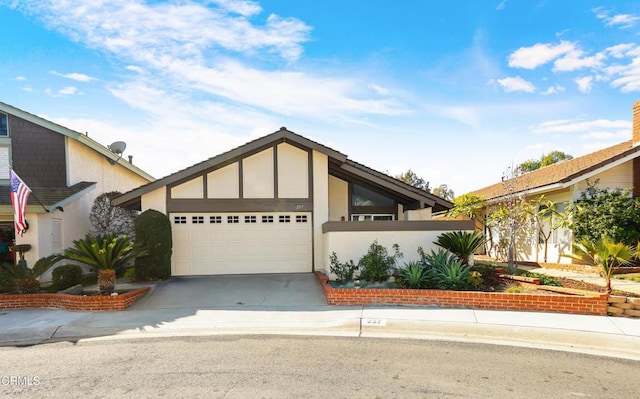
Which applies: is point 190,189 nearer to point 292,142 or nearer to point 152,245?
point 152,245

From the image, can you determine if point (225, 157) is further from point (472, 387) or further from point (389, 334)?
point (472, 387)

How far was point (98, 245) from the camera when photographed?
10016 mm

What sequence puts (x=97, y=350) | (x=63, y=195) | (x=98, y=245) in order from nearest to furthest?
1. (x=97, y=350)
2. (x=98, y=245)
3. (x=63, y=195)

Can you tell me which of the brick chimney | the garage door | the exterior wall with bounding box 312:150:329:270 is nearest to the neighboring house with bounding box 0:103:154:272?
the garage door

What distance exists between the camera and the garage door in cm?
1288

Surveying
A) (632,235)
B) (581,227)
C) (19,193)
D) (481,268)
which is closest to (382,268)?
(481,268)

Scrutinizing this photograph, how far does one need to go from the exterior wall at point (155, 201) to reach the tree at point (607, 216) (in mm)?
14478

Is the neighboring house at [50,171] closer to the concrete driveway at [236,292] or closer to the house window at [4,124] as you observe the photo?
the house window at [4,124]

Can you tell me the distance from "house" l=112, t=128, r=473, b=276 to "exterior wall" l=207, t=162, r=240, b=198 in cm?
3

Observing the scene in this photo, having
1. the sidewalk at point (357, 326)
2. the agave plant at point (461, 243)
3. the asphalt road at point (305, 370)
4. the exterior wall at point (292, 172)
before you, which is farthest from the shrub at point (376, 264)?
the asphalt road at point (305, 370)

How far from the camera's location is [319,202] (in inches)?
522

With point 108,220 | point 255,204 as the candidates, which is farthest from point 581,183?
point 108,220

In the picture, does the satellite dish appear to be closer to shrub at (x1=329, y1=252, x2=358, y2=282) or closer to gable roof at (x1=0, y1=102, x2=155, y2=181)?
gable roof at (x1=0, y1=102, x2=155, y2=181)

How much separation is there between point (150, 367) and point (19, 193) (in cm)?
788
